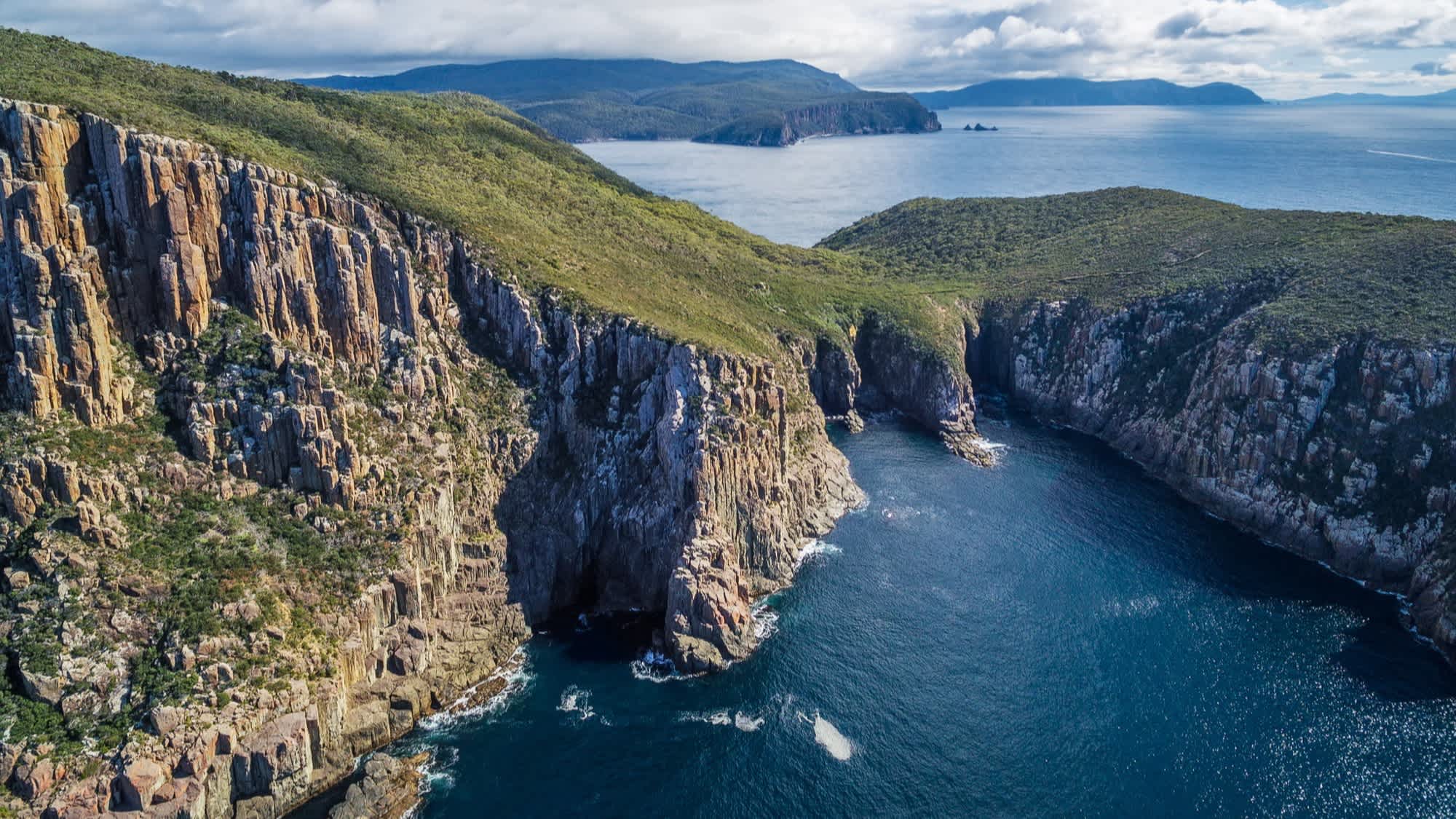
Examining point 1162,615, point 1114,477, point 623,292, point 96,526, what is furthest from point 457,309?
point 1114,477

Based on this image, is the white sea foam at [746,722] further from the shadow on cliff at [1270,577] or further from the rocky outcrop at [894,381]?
the rocky outcrop at [894,381]

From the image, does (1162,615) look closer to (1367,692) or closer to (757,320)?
(1367,692)

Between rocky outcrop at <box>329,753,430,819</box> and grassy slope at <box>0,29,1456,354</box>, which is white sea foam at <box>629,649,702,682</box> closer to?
rocky outcrop at <box>329,753,430,819</box>

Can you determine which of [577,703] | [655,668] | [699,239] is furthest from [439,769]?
[699,239]

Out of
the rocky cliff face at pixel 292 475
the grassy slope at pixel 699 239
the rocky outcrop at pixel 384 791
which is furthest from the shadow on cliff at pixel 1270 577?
the rocky outcrop at pixel 384 791

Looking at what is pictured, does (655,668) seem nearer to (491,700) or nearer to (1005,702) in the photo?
(491,700)
